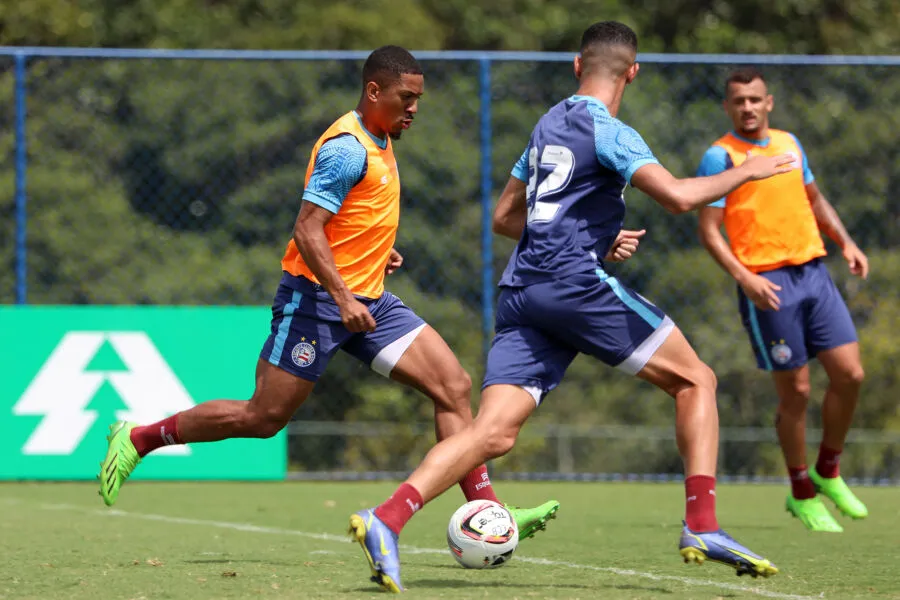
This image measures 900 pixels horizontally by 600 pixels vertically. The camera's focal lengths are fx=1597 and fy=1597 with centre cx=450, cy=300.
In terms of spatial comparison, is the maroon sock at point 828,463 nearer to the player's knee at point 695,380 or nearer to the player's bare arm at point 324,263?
the player's knee at point 695,380

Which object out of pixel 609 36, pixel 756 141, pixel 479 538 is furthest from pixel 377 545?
pixel 756 141

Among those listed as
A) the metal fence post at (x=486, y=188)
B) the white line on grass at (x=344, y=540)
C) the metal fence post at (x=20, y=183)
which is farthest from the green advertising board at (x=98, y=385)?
the metal fence post at (x=486, y=188)

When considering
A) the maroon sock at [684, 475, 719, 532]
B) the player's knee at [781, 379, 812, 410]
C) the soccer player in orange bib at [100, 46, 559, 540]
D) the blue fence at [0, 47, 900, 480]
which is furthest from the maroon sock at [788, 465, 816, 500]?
the blue fence at [0, 47, 900, 480]

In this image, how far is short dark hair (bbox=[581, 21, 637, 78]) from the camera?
5.77m

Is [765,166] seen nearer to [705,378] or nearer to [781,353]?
[705,378]

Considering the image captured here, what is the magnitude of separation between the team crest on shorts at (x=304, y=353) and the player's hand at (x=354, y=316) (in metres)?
0.47

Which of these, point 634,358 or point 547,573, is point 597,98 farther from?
point 547,573

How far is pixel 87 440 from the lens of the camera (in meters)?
10.9

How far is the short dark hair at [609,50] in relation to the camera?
227 inches

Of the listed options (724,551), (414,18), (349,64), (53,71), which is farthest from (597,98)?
(414,18)

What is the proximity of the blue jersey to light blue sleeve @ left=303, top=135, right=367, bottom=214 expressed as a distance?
88cm

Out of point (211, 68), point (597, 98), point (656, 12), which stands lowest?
point (597, 98)

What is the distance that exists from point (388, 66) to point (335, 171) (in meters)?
0.55

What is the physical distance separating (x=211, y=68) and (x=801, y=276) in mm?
9828
